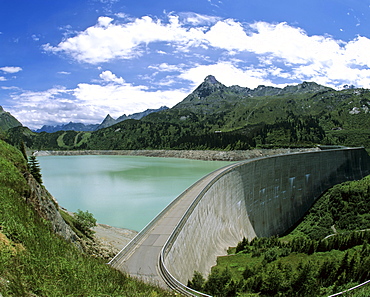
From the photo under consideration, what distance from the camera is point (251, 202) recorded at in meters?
29.3

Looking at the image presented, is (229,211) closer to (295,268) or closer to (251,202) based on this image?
(251,202)

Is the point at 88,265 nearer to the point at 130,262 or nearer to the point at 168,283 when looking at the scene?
the point at 168,283

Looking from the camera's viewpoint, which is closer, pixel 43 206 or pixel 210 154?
pixel 43 206

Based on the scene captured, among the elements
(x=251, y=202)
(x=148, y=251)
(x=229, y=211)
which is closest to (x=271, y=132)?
(x=251, y=202)

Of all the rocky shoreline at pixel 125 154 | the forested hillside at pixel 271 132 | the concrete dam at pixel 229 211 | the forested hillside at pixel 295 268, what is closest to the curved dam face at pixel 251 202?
the concrete dam at pixel 229 211

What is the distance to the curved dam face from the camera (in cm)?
1505

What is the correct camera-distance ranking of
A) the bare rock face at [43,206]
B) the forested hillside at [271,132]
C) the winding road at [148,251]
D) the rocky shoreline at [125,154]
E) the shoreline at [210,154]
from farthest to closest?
the forested hillside at [271,132] → the shoreline at [210,154] → the rocky shoreline at [125,154] → the bare rock face at [43,206] → the winding road at [148,251]

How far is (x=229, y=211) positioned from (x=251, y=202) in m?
5.45

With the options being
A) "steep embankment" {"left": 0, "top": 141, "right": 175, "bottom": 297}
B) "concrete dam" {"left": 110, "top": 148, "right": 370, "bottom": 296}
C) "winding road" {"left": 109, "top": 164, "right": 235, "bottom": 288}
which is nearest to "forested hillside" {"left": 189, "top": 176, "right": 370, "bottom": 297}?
"concrete dam" {"left": 110, "top": 148, "right": 370, "bottom": 296}

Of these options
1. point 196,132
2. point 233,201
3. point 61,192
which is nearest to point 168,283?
point 233,201

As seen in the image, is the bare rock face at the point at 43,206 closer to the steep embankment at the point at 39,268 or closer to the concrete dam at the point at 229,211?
the steep embankment at the point at 39,268

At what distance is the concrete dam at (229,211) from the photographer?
12.3 m

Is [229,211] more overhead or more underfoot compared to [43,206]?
more underfoot

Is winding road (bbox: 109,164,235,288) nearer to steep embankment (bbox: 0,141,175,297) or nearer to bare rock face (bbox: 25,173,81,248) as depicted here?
steep embankment (bbox: 0,141,175,297)
